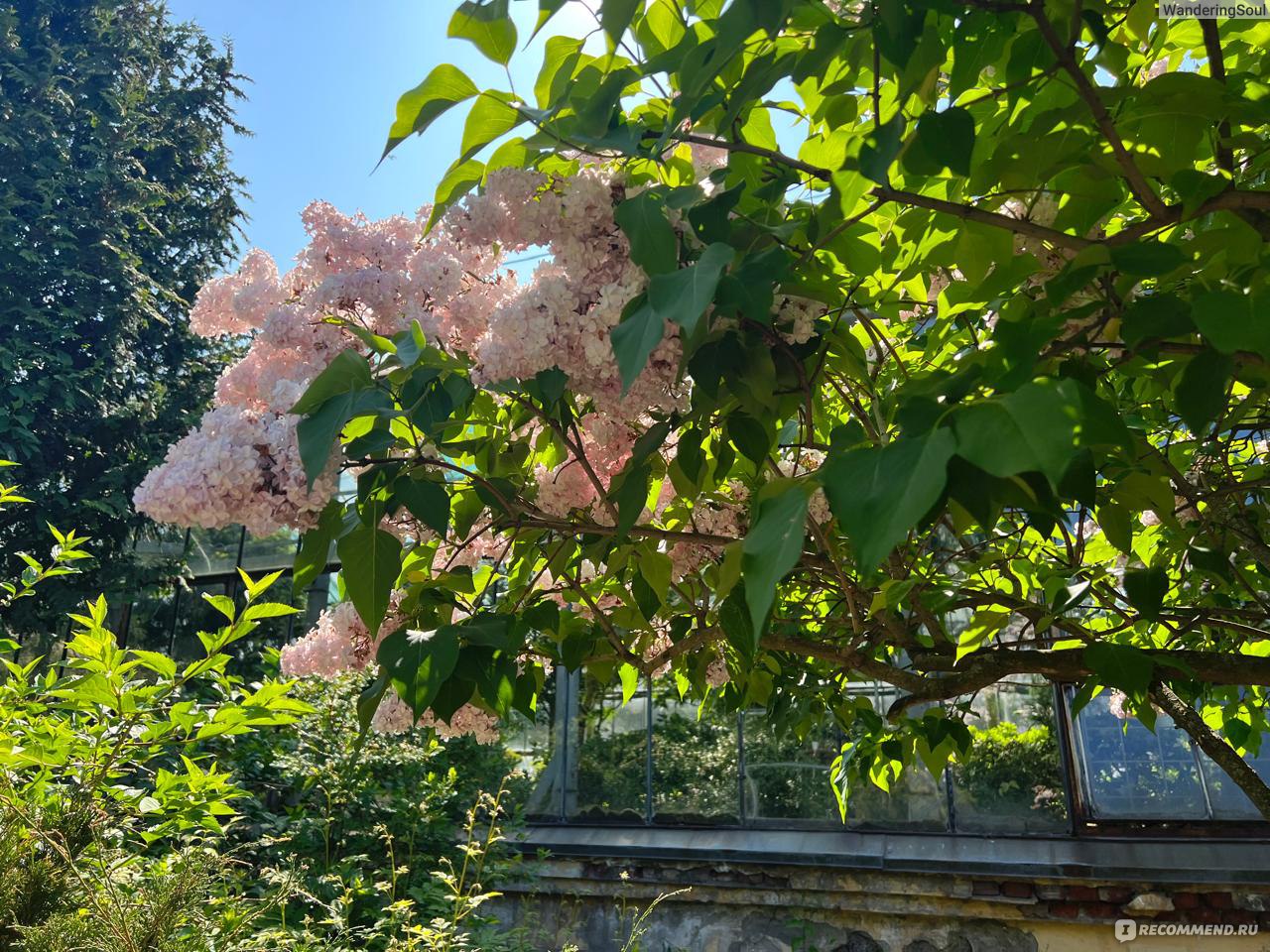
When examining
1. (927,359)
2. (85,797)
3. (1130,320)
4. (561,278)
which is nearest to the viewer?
(1130,320)

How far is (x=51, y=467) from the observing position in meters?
10.5

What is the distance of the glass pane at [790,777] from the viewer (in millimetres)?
6035

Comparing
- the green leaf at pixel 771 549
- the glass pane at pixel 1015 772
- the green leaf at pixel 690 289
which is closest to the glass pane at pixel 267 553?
the glass pane at pixel 1015 772

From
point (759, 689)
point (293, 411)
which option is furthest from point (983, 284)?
point (759, 689)

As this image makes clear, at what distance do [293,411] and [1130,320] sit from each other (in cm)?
80

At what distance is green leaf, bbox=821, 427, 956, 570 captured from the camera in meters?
0.53

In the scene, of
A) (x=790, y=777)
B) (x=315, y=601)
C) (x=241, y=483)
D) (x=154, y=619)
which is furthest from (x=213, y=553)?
(x=241, y=483)

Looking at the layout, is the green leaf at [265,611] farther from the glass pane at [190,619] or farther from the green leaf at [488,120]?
the glass pane at [190,619]

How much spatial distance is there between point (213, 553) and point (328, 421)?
10498 millimetres

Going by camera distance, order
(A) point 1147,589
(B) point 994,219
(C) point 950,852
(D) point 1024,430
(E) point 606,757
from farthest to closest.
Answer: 1. (E) point 606,757
2. (C) point 950,852
3. (A) point 1147,589
4. (B) point 994,219
5. (D) point 1024,430

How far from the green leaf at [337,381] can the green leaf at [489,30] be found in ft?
1.07

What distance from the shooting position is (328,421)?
0.87 metres

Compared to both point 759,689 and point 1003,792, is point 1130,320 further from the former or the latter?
point 1003,792

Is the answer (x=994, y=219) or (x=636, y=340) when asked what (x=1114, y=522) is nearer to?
(x=994, y=219)
